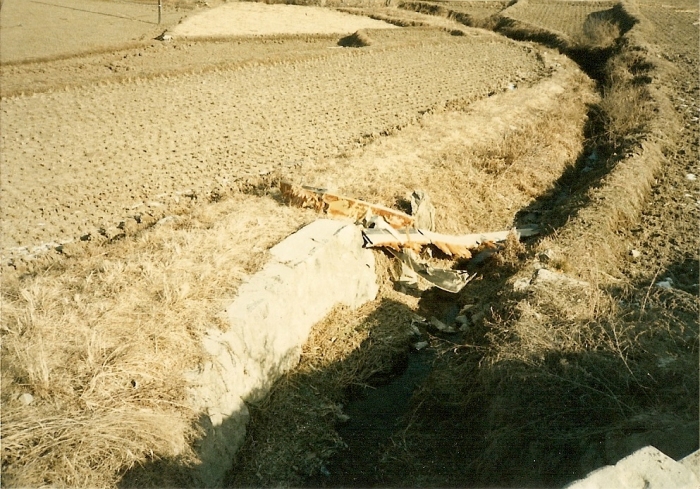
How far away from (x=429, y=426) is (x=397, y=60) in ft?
35.5

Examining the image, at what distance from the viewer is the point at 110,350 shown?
138 inches

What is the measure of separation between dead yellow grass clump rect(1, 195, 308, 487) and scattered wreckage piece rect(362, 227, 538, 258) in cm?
131

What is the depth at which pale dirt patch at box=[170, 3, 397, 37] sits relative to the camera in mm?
15391

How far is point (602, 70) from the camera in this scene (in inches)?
506

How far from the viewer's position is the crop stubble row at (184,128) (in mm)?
6199

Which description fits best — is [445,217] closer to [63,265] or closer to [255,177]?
[255,177]

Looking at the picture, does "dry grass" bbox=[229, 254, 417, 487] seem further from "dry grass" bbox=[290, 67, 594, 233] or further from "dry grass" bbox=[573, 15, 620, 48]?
"dry grass" bbox=[573, 15, 620, 48]

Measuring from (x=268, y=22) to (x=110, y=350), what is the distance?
15.8 metres

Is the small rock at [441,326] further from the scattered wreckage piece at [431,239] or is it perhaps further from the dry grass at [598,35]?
the dry grass at [598,35]

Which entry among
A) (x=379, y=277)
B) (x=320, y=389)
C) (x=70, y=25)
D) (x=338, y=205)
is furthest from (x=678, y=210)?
(x=70, y=25)

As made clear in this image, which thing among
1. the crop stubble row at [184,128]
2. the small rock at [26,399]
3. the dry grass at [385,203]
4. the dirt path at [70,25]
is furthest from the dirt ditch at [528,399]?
the dirt path at [70,25]

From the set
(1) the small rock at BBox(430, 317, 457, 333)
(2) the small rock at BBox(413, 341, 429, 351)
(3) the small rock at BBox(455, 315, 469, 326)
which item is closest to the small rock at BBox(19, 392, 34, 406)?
(2) the small rock at BBox(413, 341, 429, 351)

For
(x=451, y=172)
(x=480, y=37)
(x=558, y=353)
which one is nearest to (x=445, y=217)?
(x=451, y=172)

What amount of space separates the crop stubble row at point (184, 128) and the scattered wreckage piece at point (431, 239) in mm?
2238
